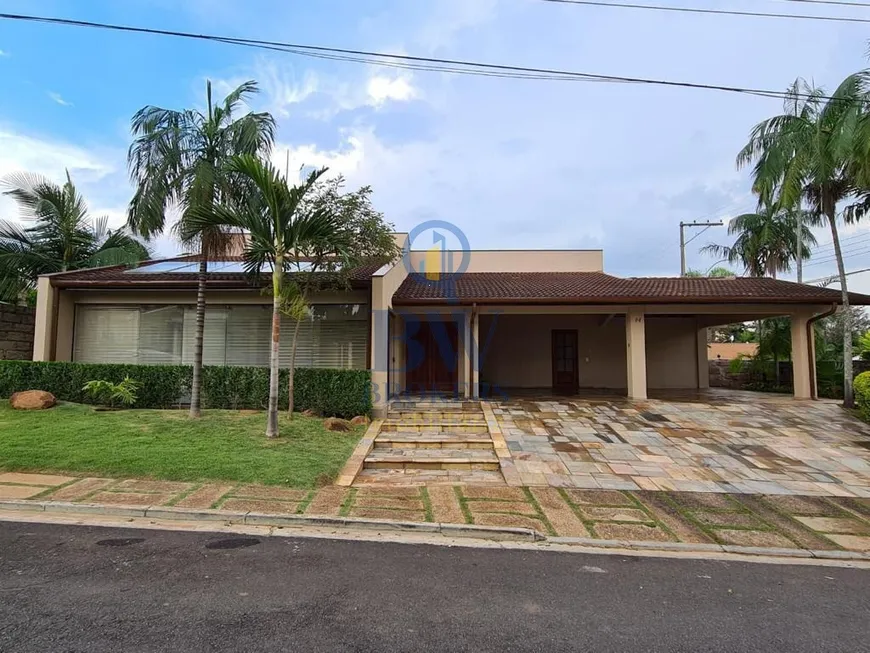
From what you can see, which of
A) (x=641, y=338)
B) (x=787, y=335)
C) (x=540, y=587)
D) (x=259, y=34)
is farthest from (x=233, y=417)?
(x=787, y=335)

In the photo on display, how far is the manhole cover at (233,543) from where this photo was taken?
4109 millimetres

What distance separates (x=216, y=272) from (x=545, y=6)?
30.4 ft

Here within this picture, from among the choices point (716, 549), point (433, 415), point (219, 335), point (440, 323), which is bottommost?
point (716, 549)

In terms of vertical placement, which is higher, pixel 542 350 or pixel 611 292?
pixel 611 292

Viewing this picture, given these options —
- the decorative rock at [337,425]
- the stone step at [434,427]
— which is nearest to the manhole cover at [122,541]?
the decorative rock at [337,425]

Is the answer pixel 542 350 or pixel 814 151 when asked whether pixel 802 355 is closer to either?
pixel 814 151

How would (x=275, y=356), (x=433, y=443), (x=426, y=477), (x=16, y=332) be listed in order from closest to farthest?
1. (x=426, y=477)
2. (x=275, y=356)
3. (x=433, y=443)
4. (x=16, y=332)

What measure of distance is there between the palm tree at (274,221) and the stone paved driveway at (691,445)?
4442 millimetres

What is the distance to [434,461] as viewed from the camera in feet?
23.1

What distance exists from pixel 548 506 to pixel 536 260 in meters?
13.7

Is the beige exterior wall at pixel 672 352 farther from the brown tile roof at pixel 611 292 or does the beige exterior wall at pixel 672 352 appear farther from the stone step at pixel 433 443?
the stone step at pixel 433 443

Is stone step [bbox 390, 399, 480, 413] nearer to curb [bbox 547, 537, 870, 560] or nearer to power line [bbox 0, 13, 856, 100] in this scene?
curb [bbox 547, 537, 870, 560]

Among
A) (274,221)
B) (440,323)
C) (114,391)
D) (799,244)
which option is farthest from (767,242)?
(114,391)

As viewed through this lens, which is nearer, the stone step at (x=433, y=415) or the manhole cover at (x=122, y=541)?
the manhole cover at (x=122, y=541)
